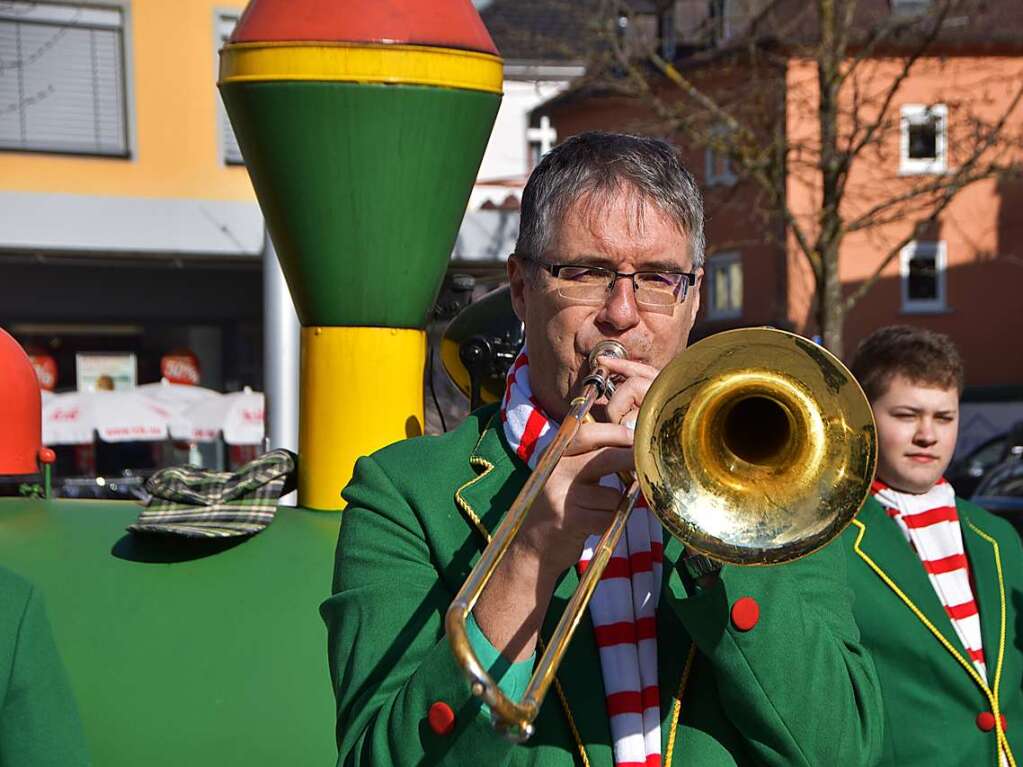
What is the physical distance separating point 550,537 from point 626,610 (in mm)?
281

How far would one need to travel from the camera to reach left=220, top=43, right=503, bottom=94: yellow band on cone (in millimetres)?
3234

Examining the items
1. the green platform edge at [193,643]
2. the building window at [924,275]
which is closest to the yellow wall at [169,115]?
the green platform edge at [193,643]

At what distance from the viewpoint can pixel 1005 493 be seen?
9.95 metres

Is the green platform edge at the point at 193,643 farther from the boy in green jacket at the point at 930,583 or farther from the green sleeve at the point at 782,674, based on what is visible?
the green sleeve at the point at 782,674

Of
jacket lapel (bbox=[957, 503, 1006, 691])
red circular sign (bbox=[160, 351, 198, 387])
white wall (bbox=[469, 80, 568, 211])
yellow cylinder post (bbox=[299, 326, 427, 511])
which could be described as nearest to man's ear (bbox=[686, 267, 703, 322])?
jacket lapel (bbox=[957, 503, 1006, 691])

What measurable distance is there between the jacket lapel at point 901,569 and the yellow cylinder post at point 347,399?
1146mm

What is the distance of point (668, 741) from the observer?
1897 mm

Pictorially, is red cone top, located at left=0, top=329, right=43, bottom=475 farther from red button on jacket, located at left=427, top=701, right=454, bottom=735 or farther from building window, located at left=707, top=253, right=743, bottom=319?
building window, located at left=707, top=253, right=743, bottom=319

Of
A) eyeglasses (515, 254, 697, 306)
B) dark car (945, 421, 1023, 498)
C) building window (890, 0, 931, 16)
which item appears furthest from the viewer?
dark car (945, 421, 1023, 498)

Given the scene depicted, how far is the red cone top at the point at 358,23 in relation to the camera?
3256 mm

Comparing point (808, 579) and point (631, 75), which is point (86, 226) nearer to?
point (631, 75)

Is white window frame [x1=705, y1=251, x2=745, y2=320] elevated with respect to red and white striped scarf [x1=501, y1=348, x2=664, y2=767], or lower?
lower

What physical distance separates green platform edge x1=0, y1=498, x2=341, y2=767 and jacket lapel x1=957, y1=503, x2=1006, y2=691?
144cm

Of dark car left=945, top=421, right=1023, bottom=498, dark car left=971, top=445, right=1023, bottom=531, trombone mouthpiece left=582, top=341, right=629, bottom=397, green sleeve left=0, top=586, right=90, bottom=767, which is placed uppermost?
trombone mouthpiece left=582, top=341, right=629, bottom=397
